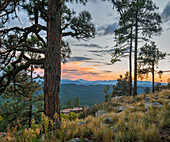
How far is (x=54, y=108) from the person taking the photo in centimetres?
445

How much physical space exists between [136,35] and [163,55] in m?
11.0

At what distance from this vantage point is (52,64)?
4.55 m

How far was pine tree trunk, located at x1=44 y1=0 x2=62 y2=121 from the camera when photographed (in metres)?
4.45

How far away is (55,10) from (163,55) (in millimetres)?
24690

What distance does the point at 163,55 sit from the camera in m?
23.0

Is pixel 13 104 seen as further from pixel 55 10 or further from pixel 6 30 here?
pixel 55 10

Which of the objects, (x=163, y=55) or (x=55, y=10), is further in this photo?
(x=163, y=55)

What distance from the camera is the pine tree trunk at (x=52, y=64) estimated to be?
445cm

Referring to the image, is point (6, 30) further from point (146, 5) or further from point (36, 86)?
point (146, 5)

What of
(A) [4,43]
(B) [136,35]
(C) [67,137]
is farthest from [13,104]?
(B) [136,35]

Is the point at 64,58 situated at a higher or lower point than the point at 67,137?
higher

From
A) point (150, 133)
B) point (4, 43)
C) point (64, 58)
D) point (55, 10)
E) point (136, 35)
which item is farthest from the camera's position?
point (136, 35)

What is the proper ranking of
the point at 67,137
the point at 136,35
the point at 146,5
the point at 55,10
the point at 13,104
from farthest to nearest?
the point at 136,35 < the point at 146,5 < the point at 13,104 < the point at 55,10 < the point at 67,137

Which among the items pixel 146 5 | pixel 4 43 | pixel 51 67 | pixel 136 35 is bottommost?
pixel 51 67
